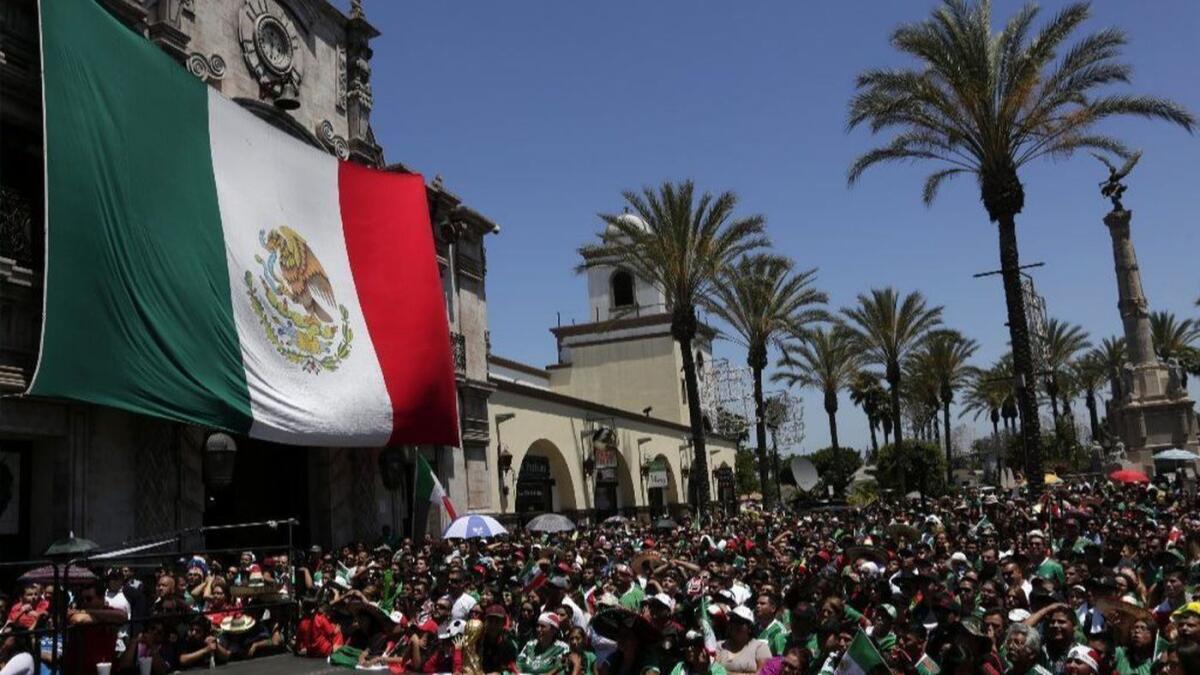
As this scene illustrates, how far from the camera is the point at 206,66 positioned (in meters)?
19.2

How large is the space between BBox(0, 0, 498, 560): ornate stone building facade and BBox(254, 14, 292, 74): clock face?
4cm

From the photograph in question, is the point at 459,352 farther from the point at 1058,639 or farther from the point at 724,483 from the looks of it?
the point at 724,483

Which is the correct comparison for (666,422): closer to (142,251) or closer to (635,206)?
(635,206)

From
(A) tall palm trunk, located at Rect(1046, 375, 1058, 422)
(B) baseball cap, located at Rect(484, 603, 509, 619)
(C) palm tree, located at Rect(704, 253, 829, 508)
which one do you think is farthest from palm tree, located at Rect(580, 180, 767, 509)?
(A) tall palm trunk, located at Rect(1046, 375, 1058, 422)

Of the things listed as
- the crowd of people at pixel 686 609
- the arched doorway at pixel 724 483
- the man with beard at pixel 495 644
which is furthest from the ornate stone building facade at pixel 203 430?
the arched doorway at pixel 724 483

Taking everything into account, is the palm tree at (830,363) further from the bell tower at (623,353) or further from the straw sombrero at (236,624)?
the straw sombrero at (236,624)

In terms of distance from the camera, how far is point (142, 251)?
610 inches

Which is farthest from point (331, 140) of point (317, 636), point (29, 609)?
point (29, 609)

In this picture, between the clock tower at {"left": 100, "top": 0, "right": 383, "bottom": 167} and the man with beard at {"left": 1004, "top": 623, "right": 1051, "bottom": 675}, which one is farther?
the clock tower at {"left": 100, "top": 0, "right": 383, "bottom": 167}

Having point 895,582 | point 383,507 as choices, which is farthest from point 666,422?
point 895,582

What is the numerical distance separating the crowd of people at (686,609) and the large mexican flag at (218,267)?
300 centimetres

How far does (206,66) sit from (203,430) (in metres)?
7.09

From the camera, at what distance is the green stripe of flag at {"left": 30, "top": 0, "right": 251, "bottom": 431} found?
46.8ft

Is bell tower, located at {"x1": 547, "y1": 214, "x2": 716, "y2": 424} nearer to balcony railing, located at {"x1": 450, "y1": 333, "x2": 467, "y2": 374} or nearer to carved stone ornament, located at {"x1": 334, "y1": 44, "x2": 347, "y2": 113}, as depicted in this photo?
balcony railing, located at {"x1": 450, "y1": 333, "x2": 467, "y2": 374}
